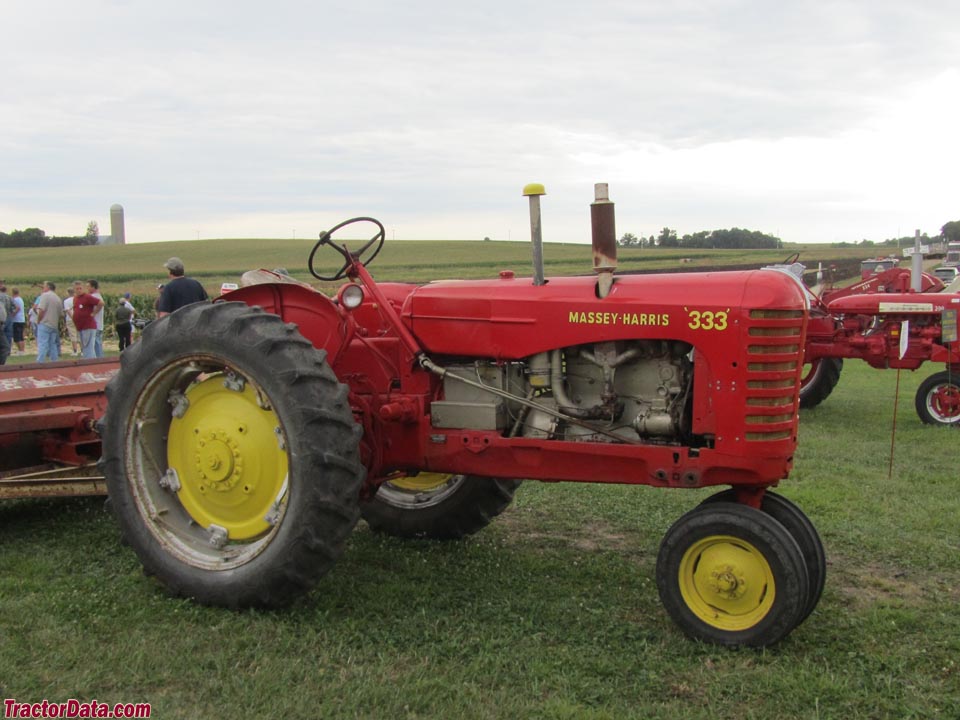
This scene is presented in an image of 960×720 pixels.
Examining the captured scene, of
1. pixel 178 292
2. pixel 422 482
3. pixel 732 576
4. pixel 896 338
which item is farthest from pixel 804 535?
pixel 896 338

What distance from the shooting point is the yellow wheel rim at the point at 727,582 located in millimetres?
3650

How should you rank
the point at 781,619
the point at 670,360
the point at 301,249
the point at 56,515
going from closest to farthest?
the point at 781,619 < the point at 670,360 < the point at 56,515 < the point at 301,249

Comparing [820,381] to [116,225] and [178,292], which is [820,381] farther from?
[116,225]

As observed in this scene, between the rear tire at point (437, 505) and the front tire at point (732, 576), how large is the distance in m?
1.46

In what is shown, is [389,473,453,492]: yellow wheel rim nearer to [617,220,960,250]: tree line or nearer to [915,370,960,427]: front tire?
[915,370,960,427]: front tire

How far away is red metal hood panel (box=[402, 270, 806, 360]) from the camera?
376 cm

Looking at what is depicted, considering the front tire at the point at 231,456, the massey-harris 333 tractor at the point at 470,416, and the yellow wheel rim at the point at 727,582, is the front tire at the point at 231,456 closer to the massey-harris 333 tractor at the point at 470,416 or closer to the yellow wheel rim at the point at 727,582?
the massey-harris 333 tractor at the point at 470,416

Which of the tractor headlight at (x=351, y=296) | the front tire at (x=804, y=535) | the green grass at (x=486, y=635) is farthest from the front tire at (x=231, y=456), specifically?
the front tire at (x=804, y=535)

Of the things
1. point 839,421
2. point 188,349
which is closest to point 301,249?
point 839,421

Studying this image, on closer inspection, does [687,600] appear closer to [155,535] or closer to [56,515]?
[155,535]

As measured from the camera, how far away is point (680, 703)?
3.20 m

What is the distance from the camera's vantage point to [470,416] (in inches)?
170

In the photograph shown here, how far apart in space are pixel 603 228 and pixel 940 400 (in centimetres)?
774

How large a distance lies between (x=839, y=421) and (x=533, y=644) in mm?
7625
